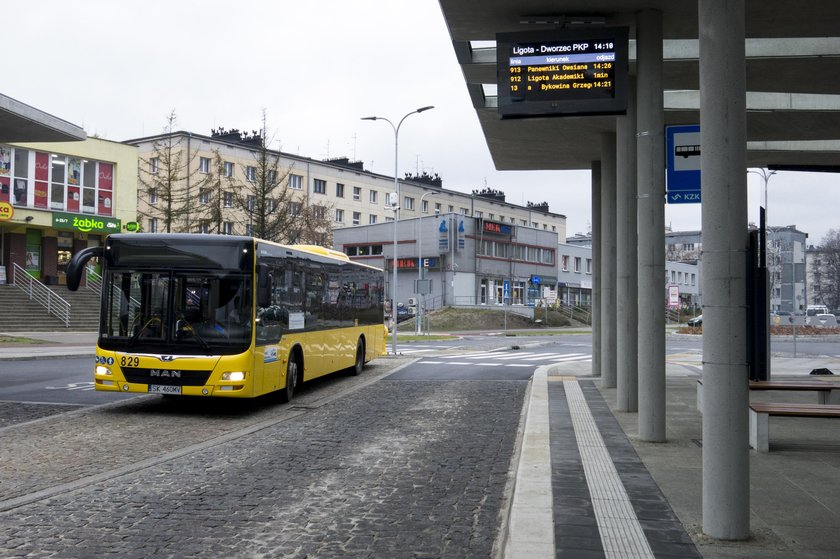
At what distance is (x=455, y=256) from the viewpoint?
66.6 metres

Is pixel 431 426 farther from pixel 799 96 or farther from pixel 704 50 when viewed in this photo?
pixel 799 96

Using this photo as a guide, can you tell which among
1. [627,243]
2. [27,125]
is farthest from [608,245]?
[27,125]

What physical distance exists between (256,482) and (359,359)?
12.6 metres

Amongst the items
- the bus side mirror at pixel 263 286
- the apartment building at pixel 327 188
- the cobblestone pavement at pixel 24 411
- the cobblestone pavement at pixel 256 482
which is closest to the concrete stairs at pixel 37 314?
the apartment building at pixel 327 188

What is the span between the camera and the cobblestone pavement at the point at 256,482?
5.58 metres

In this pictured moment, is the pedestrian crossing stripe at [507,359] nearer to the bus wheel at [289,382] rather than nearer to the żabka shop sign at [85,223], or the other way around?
the bus wheel at [289,382]

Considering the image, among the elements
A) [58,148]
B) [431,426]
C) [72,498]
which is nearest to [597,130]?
[431,426]

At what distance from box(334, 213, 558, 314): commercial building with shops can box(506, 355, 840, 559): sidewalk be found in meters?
51.6

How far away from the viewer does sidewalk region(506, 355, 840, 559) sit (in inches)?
202

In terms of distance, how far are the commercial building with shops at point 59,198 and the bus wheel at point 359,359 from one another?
82.2 feet

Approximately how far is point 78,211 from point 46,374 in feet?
85.4

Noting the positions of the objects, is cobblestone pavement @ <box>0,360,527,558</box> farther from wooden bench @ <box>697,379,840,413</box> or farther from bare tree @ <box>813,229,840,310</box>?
bare tree @ <box>813,229,840,310</box>

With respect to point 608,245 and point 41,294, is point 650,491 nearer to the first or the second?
point 608,245

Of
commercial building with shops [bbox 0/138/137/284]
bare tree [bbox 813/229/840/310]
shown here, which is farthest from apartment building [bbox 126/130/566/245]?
bare tree [bbox 813/229/840/310]
